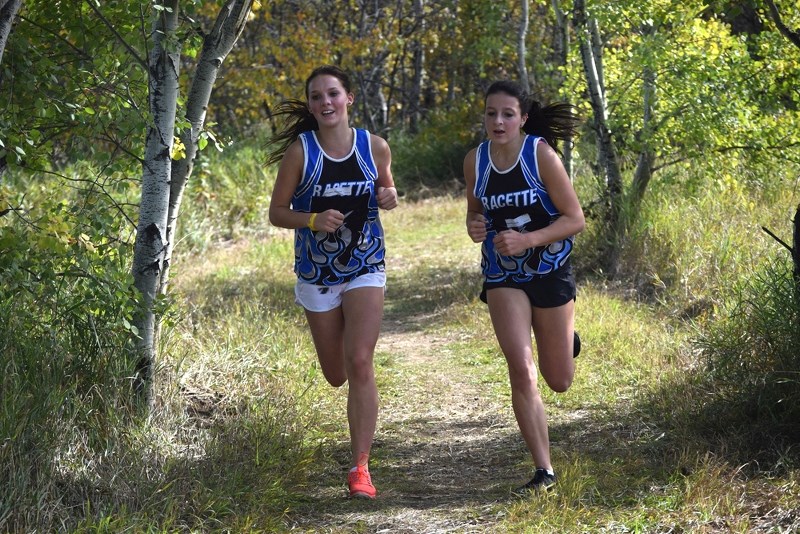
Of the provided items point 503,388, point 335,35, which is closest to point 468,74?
point 335,35

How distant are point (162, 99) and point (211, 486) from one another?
192cm

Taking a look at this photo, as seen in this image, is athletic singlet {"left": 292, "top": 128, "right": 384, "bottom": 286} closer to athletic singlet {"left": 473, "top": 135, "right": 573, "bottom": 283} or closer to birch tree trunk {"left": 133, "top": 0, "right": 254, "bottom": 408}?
athletic singlet {"left": 473, "top": 135, "right": 573, "bottom": 283}

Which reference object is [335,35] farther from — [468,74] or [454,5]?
[468,74]

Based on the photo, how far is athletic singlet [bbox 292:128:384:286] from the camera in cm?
494

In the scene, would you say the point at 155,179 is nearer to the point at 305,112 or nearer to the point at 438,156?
the point at 305,112

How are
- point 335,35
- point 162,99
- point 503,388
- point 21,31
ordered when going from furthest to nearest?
point 335,35 → point 503,388 → point 21,31 → point 162,99

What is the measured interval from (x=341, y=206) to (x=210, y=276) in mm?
5982

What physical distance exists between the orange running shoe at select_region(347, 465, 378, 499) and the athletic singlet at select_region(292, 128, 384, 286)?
0.86 m

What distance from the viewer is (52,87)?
5.54 metres

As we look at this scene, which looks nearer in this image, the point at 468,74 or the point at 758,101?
the point at 758,101

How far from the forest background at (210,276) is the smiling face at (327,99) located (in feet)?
2.27

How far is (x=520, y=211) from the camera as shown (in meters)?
4.86

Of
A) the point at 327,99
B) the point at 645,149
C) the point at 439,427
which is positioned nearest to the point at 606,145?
the point at 645,149

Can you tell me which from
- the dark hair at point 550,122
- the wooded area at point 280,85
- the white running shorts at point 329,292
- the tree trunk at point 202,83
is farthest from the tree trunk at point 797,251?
the tree trunk at point 202,83
